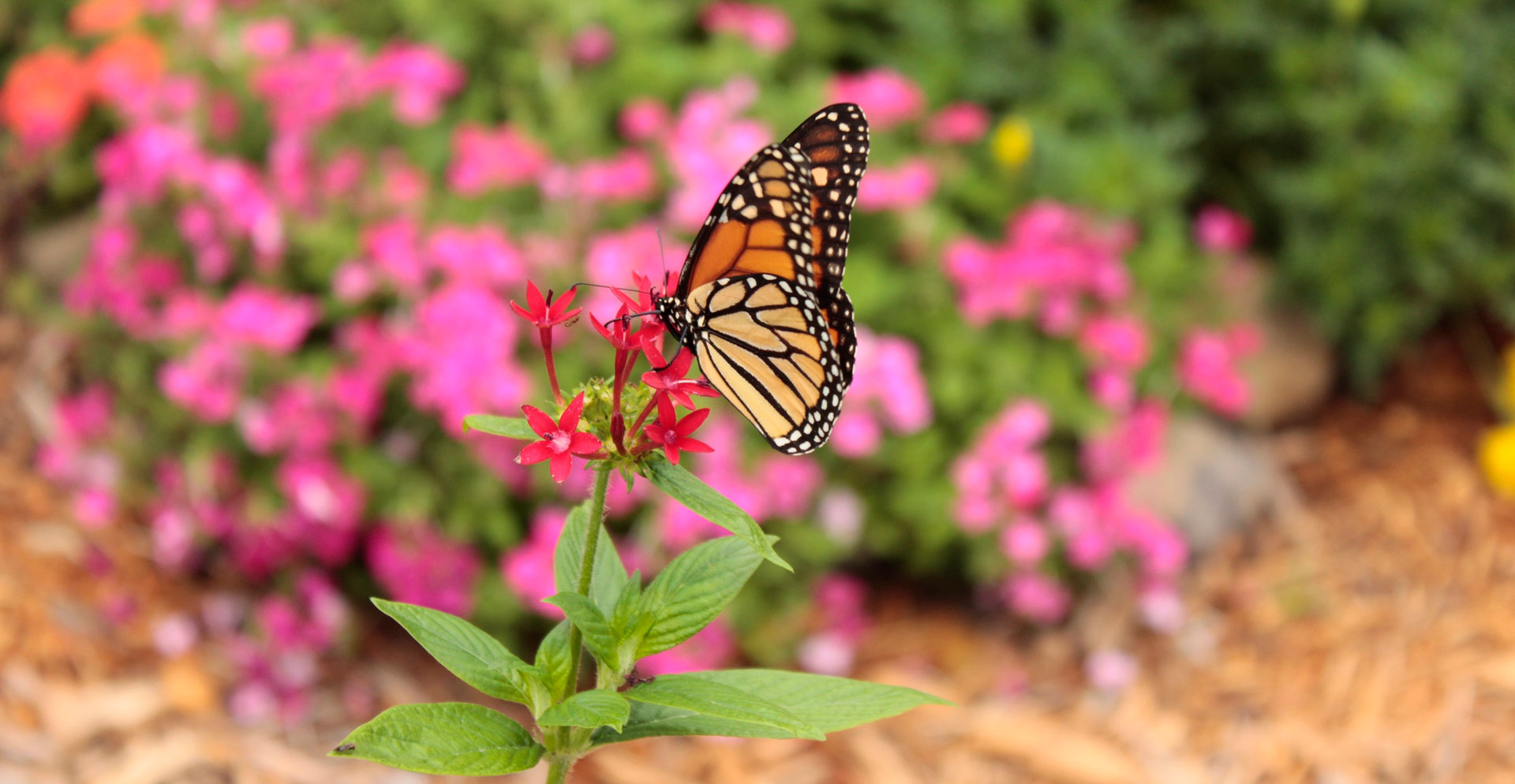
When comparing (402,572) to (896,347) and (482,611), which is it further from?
(896,347)

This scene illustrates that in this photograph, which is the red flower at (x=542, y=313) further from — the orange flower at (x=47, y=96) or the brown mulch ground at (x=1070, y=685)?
the orange flower at (x=47, y=96)

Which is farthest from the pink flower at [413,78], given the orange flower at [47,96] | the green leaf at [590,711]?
the green leaf at [590,711]

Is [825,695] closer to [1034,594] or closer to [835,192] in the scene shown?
[835,192]

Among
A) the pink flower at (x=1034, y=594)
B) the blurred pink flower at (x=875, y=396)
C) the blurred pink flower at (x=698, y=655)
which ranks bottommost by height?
the blurred pink flower at (x=698, y=655)

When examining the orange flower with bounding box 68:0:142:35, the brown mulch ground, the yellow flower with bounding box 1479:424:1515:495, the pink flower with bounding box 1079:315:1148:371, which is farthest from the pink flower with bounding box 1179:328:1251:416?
the orange flower with bounding box 68:0:142:35

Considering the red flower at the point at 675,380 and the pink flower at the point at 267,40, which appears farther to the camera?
the pink flower at the point at 267,40

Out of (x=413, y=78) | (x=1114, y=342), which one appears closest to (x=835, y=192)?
(x=1114, y=342)
